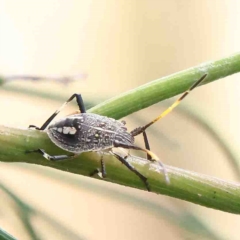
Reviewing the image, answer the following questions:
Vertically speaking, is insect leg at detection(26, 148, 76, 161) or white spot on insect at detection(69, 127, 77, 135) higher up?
insect leg at detection(26, 148, 76, 161)

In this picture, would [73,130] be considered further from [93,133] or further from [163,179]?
[163,179]

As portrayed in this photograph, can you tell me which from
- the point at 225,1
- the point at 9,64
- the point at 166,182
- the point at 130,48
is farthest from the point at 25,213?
the point at 225,1

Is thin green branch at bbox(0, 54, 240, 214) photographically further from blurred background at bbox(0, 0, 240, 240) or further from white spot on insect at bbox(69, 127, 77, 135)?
blurred background at bbox(0, 0, 240, 240)

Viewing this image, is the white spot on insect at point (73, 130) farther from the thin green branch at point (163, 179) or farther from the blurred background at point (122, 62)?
the blurred background at point (122, 62)

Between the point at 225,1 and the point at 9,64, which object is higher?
the point at 225,1

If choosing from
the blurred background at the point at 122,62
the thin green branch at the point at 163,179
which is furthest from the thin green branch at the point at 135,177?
the blurred background at the point at 122,62

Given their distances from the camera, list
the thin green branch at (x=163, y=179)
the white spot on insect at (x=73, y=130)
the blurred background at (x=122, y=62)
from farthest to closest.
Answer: the blurred background at (x=122, y=62)
the white spot on insect at (x=73, y=130)
the thin green branch at (x=163, y=179)

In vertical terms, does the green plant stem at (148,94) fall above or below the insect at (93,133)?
above

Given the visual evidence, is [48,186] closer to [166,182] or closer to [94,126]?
[94,126]

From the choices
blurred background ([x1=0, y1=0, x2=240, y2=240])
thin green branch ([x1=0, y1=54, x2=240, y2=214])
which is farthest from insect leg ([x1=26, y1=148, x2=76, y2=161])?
blurred background ([x1=0, y1=0, x2=240, y2=240])
